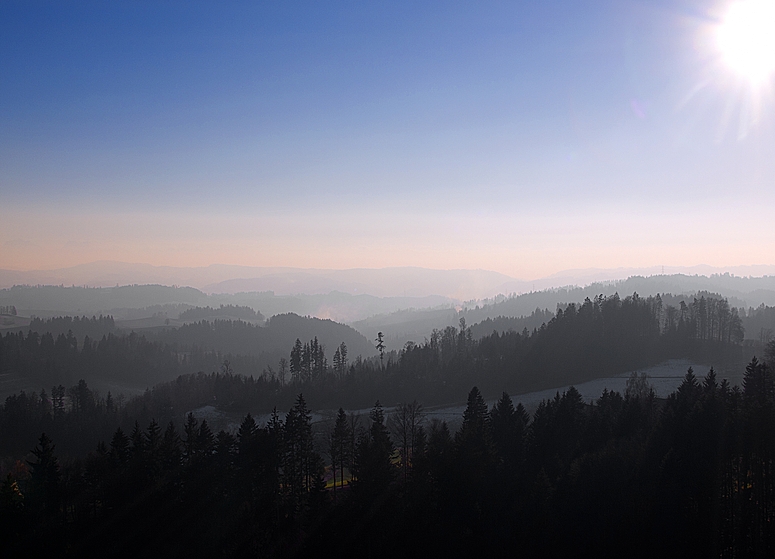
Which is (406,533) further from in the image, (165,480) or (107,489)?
(107,489)

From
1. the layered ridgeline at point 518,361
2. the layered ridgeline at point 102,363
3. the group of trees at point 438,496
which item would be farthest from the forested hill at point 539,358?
the layered ridgeline at point 102,363

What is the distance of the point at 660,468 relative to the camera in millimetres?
30062

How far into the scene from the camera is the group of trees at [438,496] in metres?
27.9

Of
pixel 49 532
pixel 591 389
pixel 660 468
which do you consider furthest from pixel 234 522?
pixel 591 389

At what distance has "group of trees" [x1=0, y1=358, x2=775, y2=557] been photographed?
91.7 ft

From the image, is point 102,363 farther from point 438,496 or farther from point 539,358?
point 438,496

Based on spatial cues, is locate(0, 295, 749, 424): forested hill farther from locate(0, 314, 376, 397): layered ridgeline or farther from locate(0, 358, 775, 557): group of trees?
locate(0, 314, 376, 397): layered ridgeline

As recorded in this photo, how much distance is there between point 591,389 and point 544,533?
5244 cm

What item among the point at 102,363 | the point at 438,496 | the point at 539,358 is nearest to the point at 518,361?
the point at 539,358

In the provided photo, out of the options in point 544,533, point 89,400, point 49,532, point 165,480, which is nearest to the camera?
point 544,533

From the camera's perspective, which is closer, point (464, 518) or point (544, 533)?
point (544, 533)

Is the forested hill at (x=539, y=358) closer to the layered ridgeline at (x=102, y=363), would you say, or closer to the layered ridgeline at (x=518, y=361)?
the layered ridgeline at (x=518, y=361)

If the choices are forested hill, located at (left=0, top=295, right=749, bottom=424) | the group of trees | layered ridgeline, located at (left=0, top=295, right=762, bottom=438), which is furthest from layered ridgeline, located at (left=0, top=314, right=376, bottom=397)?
the group of trees

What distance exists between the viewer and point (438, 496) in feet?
105
